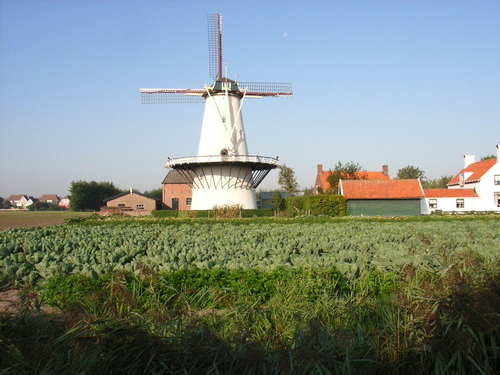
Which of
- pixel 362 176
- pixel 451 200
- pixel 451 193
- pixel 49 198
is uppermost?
pixel 49 198

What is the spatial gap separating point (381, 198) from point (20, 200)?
435 feet

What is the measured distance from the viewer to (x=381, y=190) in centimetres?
3447

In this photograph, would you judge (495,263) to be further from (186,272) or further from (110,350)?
(110,350)

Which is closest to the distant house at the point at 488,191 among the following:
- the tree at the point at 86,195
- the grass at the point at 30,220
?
the grass at the point at 30,220

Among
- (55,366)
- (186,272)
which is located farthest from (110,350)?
(186,272)

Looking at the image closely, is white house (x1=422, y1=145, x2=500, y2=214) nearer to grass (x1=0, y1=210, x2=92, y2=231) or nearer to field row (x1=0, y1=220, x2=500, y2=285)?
→ field row (x1=0, y1=220, x2=500, y2=285)

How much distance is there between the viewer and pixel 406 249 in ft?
26.1

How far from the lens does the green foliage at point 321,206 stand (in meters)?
30.5

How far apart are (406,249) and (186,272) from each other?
464 centimetres

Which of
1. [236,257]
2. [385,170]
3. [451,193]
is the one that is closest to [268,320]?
[236,257]

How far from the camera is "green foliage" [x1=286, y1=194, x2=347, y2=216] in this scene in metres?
30.5

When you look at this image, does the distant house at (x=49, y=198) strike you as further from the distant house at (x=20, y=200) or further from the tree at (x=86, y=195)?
the tree at (x=86, y=195)

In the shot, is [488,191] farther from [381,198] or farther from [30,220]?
[30,220]

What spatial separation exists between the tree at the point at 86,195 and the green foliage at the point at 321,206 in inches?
2107
